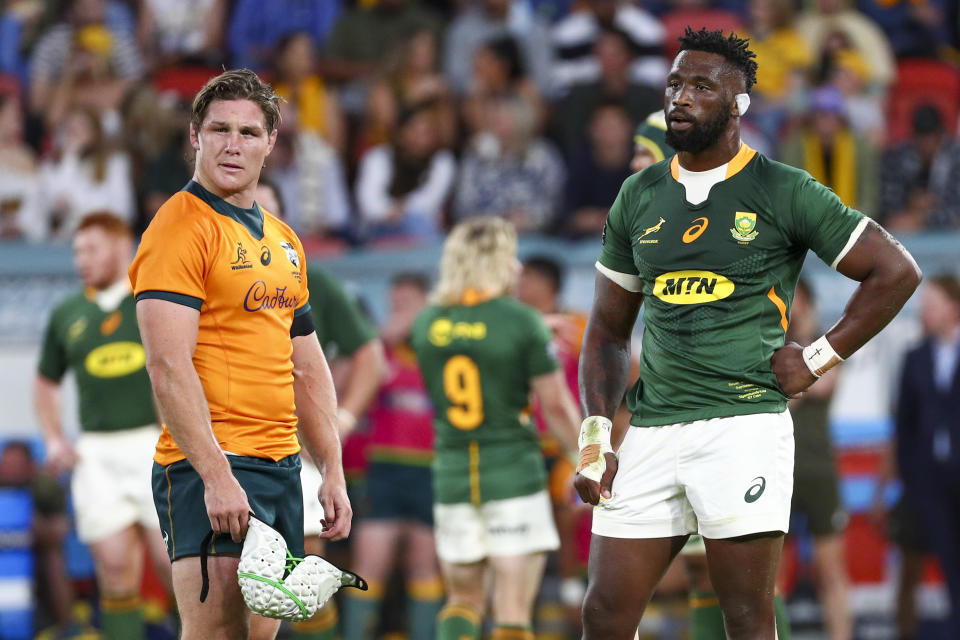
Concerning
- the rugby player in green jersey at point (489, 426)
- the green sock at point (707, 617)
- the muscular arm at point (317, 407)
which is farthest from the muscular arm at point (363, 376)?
the muscular arm at point (317, 407)

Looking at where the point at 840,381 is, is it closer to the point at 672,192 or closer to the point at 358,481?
the point at 358,481

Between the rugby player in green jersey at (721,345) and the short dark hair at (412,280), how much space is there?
467cm

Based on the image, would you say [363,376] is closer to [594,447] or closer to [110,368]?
[110,368]

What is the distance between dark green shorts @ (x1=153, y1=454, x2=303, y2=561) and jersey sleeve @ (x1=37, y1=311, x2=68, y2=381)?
3778mm

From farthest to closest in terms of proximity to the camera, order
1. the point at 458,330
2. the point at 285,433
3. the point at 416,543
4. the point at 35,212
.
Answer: the point at 35,212, the point at 416,543, the point at 458,330, the point at 285,433

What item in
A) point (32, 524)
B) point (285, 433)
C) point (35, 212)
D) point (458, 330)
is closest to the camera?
point (285, 433)

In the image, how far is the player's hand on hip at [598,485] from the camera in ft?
15.6

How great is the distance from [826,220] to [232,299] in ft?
6.48

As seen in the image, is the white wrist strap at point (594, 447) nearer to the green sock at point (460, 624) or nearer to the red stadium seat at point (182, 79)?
the green sock at point (460, 624)

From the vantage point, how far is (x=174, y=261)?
13.5 feet

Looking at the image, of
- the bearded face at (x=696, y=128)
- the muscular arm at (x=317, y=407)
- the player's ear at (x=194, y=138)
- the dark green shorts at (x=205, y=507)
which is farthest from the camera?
the muscular arm at (x=317, y=407)

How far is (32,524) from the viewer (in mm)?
9352

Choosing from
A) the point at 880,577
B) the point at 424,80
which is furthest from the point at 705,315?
the point at 424,80

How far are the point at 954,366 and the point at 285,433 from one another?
6325mm
